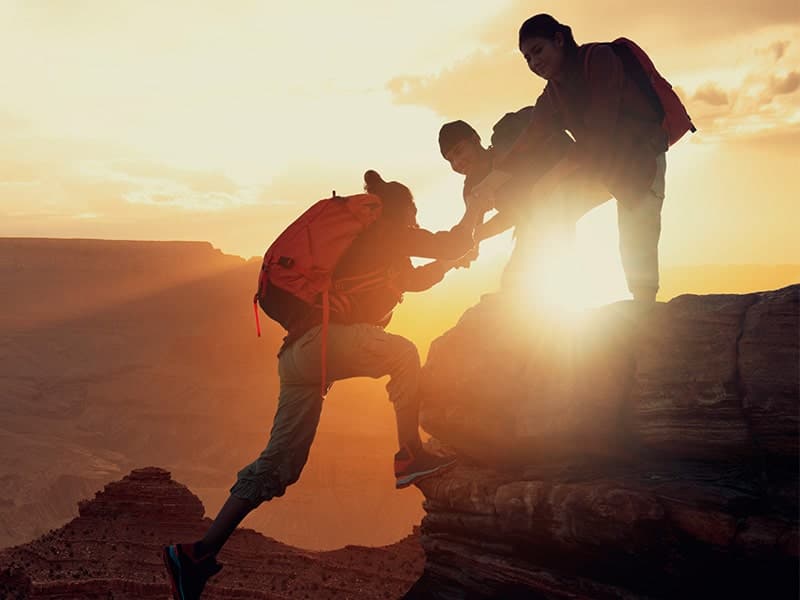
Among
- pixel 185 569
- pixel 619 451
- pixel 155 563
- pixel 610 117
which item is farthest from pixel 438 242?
pixel 155 563

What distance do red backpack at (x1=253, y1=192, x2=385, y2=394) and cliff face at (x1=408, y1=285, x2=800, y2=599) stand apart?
1.81 meters

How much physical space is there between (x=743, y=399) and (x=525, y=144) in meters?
2.71

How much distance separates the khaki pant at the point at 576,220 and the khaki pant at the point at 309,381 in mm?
1513

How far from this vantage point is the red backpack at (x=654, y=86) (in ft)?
19.0

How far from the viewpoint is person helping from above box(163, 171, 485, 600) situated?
5.74 meters

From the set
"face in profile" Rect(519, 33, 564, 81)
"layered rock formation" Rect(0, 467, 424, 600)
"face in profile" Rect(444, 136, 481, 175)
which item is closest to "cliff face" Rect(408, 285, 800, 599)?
"face in profile" Rect(444, 136, 481, 175)

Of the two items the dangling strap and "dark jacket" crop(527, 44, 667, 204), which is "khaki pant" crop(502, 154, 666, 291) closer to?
"dark jacket" crop(527, 44, 667, 204)

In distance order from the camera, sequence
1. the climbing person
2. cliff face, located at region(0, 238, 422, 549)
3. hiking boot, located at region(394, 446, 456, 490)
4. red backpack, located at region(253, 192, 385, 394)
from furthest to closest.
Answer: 1. cliff face, located at region(0, 238, 422, 549)
2. the climbing person
3. hiking boot, located at region(394, 446, 456, 490)
4. red backpack, located at region(253, 192, 385, 394)

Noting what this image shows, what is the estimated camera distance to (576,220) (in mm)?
6613

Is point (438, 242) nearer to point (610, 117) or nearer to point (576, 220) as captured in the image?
point (576, 220)

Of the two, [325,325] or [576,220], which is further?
[576,220]

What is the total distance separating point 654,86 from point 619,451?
119 inches

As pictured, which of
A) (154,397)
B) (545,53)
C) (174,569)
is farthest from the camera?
(154,397)

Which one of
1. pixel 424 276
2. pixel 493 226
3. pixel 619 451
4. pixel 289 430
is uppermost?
pixel 493 226
